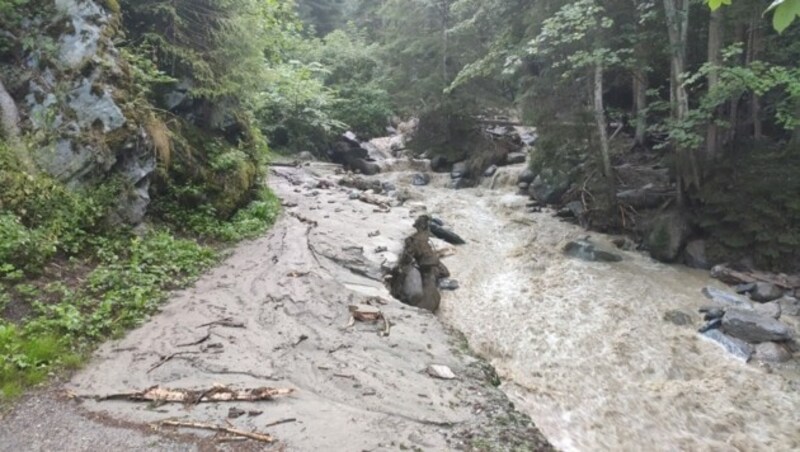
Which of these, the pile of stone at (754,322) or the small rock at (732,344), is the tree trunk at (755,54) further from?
the small rock at (732,344)

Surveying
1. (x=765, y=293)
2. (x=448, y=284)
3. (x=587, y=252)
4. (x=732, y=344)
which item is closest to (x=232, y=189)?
(x=448, y=284)

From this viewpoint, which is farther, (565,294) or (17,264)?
(565,294)

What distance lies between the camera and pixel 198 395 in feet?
12.2

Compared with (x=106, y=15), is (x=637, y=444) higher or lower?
lower

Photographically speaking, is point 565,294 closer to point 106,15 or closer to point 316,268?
point 316,268

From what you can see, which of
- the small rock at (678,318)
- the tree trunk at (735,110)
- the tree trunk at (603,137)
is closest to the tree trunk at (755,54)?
the tree trunk at (735,110)

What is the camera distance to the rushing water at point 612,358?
18.0ft

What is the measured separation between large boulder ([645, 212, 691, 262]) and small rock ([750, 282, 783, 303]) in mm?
1822

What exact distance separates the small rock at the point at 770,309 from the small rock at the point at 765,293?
0.55 ft

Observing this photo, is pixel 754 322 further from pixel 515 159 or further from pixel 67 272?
pixel 515 159

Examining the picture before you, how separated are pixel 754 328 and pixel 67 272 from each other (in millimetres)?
9198

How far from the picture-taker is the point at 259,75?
378 inches

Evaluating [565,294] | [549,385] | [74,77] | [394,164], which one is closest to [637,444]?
[549,385]

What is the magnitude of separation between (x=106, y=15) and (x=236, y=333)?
572 centimetres
